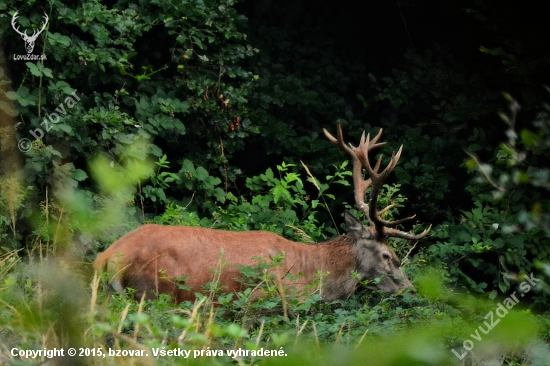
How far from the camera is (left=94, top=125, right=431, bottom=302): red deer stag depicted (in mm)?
5434

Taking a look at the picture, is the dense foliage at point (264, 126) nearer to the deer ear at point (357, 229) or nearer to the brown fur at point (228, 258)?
the brown fur at point (228, 258)

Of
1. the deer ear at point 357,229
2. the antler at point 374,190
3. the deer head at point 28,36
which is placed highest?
the deer head at point 28,36

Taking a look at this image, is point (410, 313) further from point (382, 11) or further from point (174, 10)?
point (382, 11)

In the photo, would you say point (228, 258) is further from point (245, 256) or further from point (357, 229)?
point (357, 229)

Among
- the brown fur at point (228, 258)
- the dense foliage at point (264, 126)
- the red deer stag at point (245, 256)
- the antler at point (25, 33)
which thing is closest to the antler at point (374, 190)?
the red deer stag at point (245, 256)

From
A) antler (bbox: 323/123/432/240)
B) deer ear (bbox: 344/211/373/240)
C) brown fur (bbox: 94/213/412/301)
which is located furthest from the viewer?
deer ear (bbox: 344/211/373/240)

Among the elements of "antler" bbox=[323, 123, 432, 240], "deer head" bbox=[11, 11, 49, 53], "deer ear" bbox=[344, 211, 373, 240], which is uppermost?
"deer head" bbox=[11, 11, 49, 53]

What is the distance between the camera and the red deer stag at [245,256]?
5434 millimetres

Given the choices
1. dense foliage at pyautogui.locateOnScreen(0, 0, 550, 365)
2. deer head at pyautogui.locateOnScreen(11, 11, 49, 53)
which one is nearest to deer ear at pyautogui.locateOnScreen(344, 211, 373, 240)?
dense foliage at pyautogui.locateOnScreen(0, 0, 550, 365)

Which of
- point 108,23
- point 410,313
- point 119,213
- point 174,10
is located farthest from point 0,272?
point 174,10

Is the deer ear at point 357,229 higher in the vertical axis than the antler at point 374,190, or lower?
lower

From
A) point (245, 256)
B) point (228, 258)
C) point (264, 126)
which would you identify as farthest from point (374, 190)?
point (264, 126)

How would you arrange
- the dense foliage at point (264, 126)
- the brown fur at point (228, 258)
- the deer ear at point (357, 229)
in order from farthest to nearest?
the dense foliage at point (264, 126)
the deer ear at point (357, 229)
the brown fur at point (228, 258)

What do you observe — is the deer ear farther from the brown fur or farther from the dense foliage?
the dense foliage
